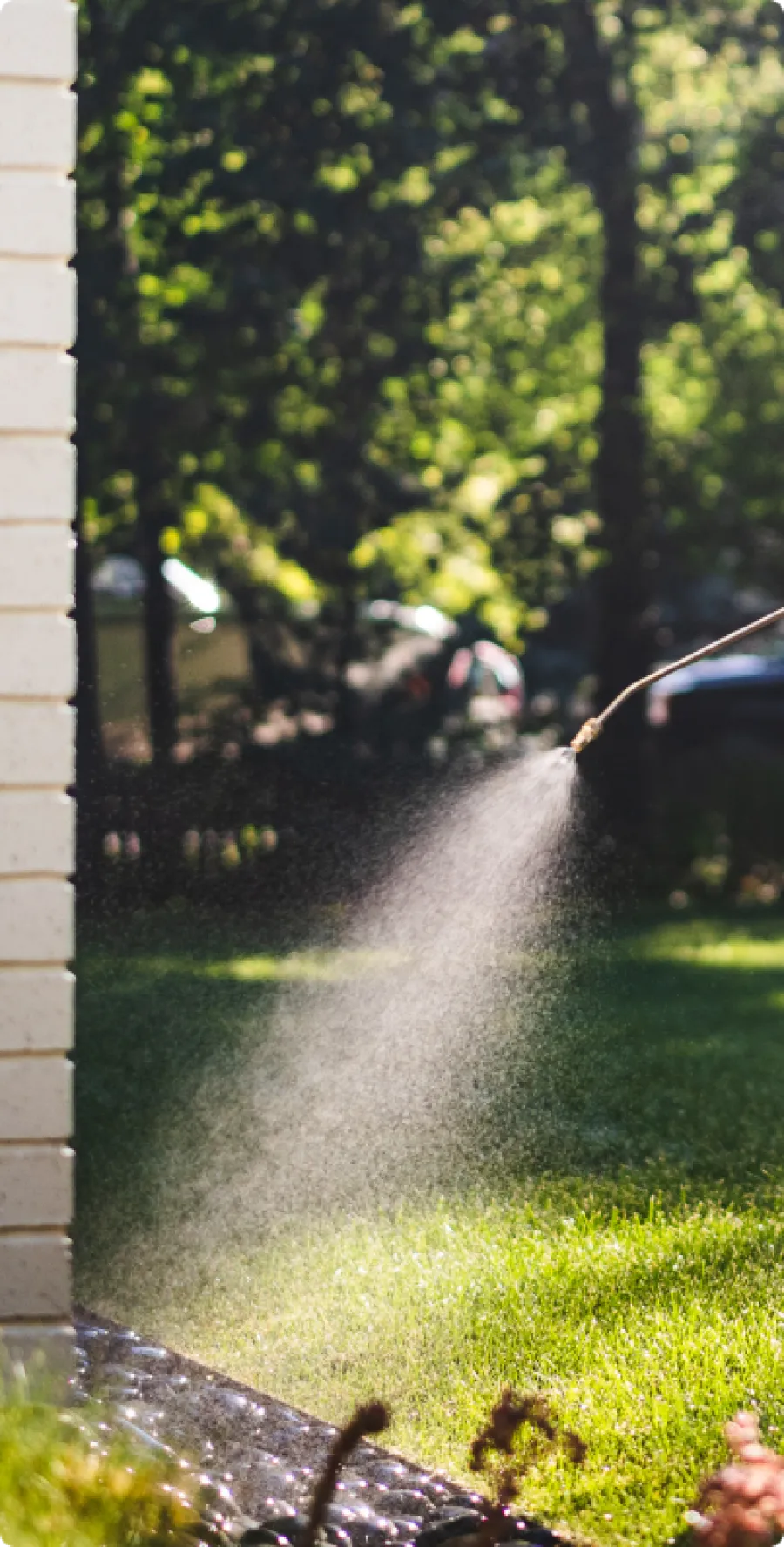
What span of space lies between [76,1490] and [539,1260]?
1685 mm

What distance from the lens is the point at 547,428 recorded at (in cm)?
1443

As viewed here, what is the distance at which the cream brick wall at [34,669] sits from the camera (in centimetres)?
325

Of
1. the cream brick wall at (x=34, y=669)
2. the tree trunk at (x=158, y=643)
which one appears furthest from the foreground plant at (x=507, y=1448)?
the tree trunk at (x=158, y=643)

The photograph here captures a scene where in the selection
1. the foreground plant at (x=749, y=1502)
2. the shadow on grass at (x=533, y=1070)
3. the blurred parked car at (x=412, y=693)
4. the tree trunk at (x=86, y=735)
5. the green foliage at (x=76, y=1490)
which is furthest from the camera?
the blurred parked car at (x=412, y=693)

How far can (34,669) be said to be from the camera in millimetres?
3262

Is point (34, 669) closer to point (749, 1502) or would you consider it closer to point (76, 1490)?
point (76, 1490)

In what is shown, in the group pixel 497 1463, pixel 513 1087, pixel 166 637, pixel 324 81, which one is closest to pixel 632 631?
pixel 166 637

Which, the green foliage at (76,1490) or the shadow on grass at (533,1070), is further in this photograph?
the shadow on grass at (533,1070)

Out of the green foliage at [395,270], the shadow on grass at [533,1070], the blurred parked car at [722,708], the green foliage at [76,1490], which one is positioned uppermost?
the green foliage at [395,270]

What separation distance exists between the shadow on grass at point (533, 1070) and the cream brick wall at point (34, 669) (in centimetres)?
134

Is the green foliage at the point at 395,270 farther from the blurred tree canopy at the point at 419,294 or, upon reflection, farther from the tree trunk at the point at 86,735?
the tree trunk at the point at 86,735

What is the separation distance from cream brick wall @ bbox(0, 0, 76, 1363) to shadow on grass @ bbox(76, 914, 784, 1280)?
134 cm

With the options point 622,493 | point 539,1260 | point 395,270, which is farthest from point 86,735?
point 539,1260

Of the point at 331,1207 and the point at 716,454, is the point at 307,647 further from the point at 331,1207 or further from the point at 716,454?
the point at 331,1207
